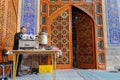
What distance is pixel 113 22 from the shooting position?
575 cm

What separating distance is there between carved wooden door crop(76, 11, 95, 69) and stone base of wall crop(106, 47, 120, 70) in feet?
1.57

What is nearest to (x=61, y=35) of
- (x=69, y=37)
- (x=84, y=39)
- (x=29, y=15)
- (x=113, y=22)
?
(x=69, y=37)

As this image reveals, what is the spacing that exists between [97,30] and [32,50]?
10.4 feet

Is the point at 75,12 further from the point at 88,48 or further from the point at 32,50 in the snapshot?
the point at 32,50

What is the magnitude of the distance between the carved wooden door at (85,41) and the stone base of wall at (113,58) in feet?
1.57

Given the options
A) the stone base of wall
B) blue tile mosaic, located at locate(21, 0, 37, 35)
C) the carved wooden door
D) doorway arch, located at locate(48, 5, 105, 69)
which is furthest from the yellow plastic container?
the stone base of wall

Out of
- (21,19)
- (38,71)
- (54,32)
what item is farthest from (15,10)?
(38,71)

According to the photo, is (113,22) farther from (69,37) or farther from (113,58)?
(69,37)

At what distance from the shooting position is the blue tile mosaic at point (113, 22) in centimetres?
567

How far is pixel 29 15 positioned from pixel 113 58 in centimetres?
299

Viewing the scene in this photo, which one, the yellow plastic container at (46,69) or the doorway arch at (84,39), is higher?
the doorway arch at (84,39)

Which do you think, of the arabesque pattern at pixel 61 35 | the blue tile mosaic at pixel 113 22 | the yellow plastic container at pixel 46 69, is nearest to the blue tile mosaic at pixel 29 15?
the arabesque pattern at pixel 61 35

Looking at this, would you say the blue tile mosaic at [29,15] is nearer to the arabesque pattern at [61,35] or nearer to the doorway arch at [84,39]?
the arabesque pattern at [61,35]

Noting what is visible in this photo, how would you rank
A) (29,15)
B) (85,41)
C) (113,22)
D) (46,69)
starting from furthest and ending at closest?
(85,41)
(113,22)
(29,15)
(46,69)
